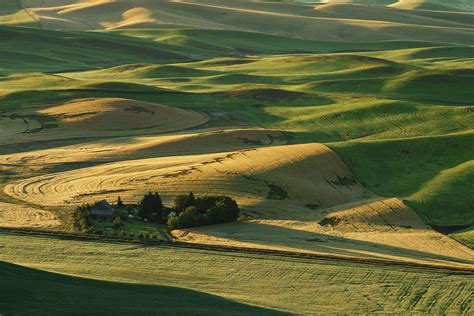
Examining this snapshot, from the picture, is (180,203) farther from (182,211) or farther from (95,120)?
(95,120)

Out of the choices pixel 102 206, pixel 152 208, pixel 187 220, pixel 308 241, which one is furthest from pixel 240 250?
pixel 102 206

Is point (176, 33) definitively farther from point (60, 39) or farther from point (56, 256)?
point (56, 256)

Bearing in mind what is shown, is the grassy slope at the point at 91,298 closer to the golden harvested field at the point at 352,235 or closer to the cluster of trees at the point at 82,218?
the golden harvested field at the point at 352,235

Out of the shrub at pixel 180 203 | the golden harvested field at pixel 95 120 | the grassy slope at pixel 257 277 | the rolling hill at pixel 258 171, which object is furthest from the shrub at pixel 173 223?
the golden harvested field at pixel 95 120

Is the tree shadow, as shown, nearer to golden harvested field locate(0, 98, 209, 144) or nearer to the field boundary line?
the field boundary line

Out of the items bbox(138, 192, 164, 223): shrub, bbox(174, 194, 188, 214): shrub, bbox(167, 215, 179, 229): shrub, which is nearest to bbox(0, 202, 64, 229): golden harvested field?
bbox(138, 192, 164, 223): shrub
